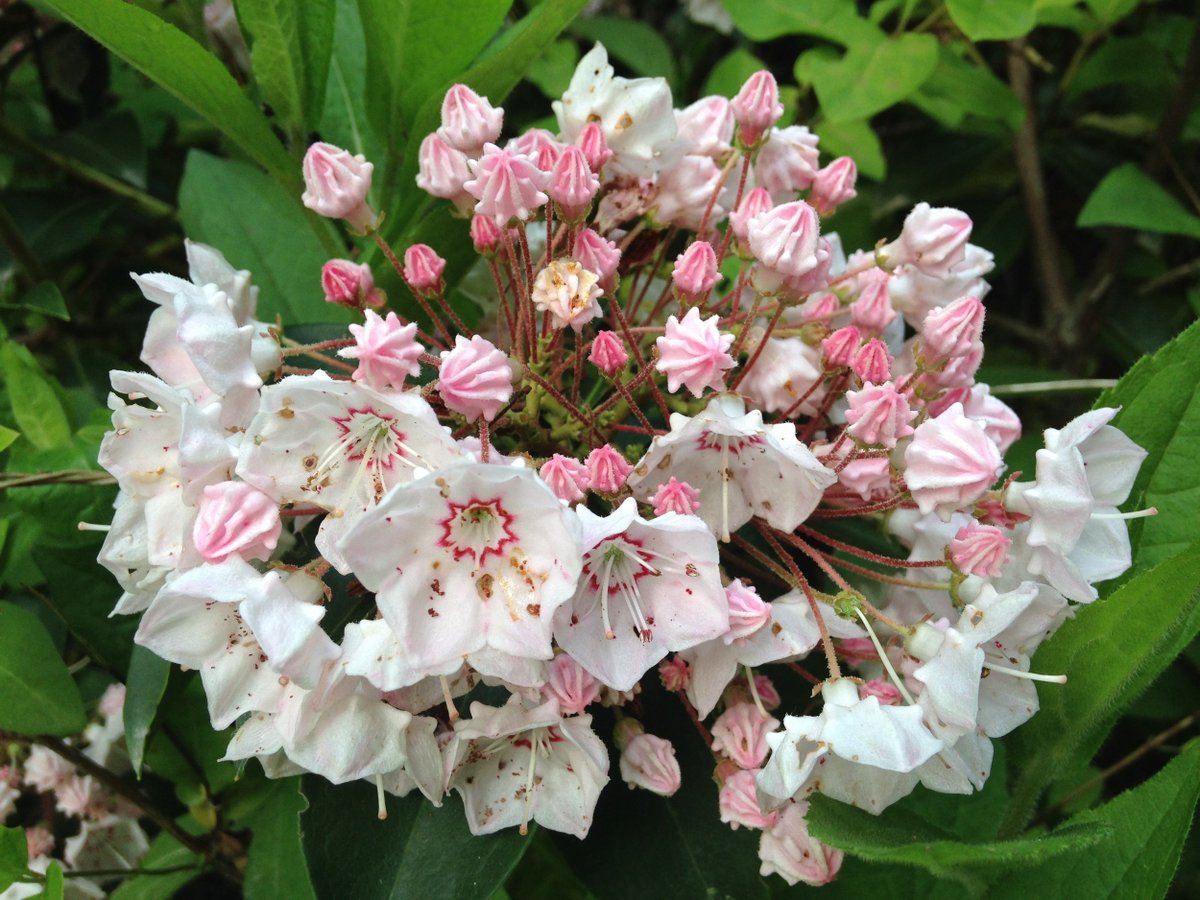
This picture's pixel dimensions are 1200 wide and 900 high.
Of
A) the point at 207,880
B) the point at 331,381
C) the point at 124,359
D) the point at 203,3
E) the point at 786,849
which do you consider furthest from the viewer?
the point at 124,359

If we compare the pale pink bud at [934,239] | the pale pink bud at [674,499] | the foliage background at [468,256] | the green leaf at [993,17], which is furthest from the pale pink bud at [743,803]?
the green leaf at [993,17]

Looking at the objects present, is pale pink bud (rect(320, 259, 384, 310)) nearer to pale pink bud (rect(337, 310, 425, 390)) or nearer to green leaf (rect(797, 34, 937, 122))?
pale pink bud (rect(337, 310, 425, 390))

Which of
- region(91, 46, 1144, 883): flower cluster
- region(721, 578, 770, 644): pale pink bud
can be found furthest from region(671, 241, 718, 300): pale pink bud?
region(721, 578, 770, 644): pale pink bud

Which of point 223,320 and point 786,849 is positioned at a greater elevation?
point 223,320

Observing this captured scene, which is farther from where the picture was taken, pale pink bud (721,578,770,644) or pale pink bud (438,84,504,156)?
pale pink bud (438,84,504,156)

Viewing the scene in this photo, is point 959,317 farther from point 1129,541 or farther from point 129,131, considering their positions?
point 129,131

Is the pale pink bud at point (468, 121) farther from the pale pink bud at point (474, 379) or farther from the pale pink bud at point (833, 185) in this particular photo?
the pale pink bud at point (833, 185)

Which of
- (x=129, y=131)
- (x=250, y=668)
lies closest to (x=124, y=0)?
(x=250, y=668)
